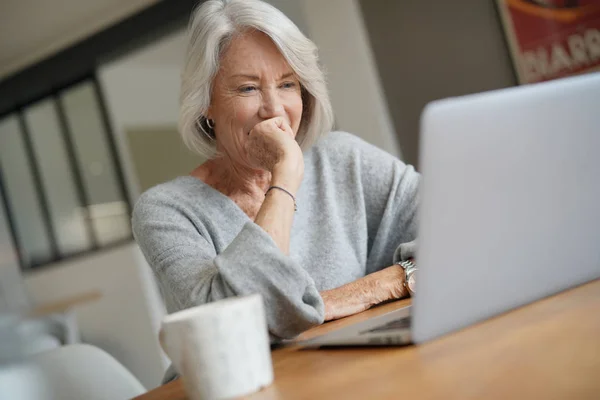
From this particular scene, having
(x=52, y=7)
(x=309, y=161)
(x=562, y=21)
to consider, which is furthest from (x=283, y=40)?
(x=52, y=7)

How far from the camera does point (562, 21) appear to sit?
3242 mm

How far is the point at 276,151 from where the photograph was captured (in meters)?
1.21

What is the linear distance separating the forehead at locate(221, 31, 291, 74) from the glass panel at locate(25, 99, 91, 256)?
16.4ft

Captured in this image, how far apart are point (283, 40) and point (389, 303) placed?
1.79 feet

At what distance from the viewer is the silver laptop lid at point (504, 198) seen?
1.89 feet

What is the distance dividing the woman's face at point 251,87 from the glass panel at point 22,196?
211 inches

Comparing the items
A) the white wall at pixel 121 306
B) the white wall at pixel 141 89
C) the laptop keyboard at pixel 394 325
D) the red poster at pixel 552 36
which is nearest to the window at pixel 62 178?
the white wall at pixel 141 89

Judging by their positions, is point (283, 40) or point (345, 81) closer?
point (283, 40)

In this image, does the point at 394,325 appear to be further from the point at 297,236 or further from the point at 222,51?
the point at 222,51

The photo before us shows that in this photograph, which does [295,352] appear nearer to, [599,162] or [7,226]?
[599,162]

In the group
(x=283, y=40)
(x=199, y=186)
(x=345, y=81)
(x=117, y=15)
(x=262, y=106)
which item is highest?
(x=117, y=15)

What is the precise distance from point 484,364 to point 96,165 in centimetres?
Result: 568

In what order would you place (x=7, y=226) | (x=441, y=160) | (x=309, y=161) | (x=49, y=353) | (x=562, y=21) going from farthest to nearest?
(x=7, y=226) → (x=562, y=21) → (x=309, y=161) → (x=49, y=353) → (x=441, y=160)

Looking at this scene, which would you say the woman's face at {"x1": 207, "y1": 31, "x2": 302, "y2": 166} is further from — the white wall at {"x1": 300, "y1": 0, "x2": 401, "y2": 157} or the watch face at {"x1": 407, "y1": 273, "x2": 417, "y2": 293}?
the white wall at {"x1": 300, "y1": 0, "x2": 401, "y2": 157}
